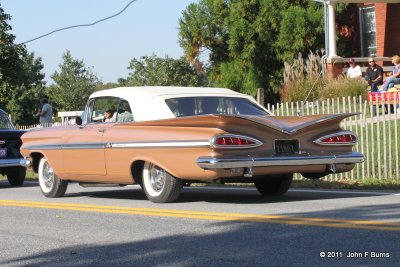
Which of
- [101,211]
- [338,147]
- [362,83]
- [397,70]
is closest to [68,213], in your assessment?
[101,211]

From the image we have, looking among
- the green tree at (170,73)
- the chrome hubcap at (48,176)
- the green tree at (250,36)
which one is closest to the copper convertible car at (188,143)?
the chrome hubcap at (48,176)

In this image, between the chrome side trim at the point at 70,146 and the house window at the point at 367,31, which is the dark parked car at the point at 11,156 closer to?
the chrome side trim at the point at 70,146

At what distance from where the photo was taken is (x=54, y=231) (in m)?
8.49

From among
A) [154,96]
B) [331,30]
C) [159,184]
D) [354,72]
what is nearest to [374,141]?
[154,96]

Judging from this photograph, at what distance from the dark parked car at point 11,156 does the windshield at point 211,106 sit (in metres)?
6.67

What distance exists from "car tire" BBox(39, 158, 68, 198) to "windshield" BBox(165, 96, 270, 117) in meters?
2.68

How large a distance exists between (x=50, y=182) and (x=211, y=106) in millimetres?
3318

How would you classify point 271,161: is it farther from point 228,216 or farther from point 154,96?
point 154,96

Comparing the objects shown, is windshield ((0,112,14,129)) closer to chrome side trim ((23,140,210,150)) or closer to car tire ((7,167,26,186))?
car tire ((7,167,26,186))

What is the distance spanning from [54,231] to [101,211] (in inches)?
60.3

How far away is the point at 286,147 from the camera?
9672 mm

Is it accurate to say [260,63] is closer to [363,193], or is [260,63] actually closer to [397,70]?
[397,70]

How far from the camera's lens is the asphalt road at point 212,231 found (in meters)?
6.47

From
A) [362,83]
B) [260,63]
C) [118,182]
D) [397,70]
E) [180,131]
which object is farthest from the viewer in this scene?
[260,63]
